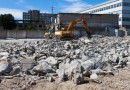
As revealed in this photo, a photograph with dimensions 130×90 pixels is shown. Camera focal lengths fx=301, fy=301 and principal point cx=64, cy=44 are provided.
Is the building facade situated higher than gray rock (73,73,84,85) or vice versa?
the building facade

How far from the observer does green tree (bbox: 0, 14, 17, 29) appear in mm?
85062

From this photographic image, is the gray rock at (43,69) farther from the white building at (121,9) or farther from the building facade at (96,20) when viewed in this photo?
the white building at (121,9)

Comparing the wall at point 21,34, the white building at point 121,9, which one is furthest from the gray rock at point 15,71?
the white building at point 121,9

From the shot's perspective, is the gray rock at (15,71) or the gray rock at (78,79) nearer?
the gray rock at (78,79)

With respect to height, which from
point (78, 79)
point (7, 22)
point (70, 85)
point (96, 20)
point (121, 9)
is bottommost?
point (70, 85)

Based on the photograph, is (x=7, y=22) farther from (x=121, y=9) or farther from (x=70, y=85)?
(x=70, y=85)

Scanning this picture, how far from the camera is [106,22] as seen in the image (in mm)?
71000

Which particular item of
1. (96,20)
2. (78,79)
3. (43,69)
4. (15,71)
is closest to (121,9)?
(96,20)

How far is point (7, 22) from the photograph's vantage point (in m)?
85.2

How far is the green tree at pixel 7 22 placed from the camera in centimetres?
8506

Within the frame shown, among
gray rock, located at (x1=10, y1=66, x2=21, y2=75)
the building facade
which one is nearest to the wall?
the building facade

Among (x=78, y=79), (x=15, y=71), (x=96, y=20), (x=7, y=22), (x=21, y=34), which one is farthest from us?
(x=7, y=22)

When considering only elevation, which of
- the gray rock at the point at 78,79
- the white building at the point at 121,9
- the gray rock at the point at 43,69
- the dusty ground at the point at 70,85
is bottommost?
the dusty ground at the point at 70,85

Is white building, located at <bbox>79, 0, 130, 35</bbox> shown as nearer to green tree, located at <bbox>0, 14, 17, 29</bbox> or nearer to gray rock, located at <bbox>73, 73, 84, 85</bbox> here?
green tree, located at <bbox>0, 14, 17, 29</bbox>
